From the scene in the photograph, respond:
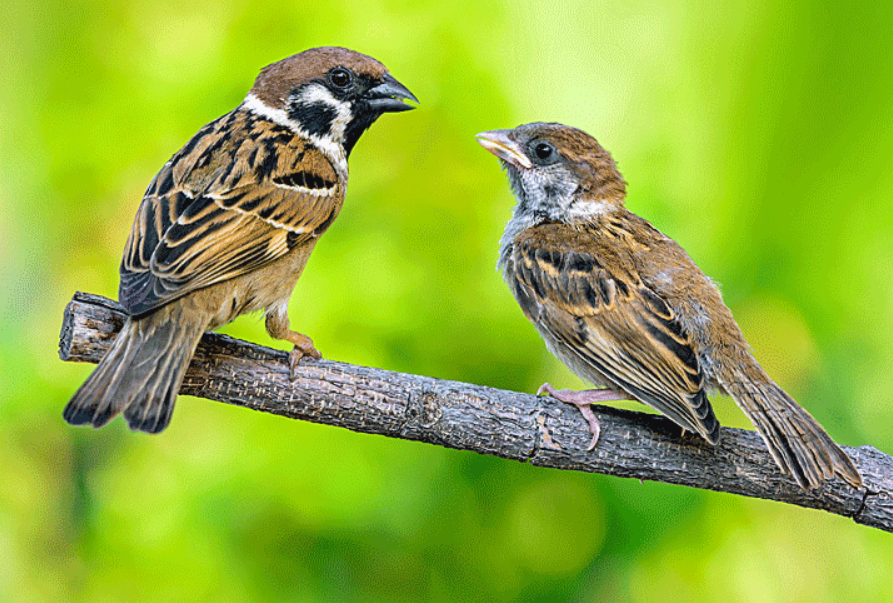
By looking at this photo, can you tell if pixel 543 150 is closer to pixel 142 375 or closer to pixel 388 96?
pixel 388 96

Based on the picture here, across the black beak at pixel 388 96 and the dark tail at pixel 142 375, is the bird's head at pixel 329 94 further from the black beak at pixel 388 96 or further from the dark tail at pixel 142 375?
the dark tail at pixel 142 375

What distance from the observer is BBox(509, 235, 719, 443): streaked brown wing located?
2.64m

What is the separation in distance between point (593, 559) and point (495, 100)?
74.0 inches

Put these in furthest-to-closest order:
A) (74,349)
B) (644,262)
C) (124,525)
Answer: (124,525) → (644,262) → (74,349)

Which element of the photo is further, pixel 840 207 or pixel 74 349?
pixel 840 207

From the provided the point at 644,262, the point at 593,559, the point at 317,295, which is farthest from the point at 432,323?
the point at 593,559

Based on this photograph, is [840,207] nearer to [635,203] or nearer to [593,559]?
[635,203]

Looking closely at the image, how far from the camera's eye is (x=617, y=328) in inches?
111

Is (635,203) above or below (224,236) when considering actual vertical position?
above

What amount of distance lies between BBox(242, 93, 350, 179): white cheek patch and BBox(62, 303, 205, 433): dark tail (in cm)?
86

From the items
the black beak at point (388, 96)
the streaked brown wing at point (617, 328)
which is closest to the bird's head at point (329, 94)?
the black beak at point (388, 96)

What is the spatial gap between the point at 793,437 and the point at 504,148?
4.64 feet

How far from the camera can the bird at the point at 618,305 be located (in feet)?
8.55

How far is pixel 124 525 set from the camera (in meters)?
3.20
